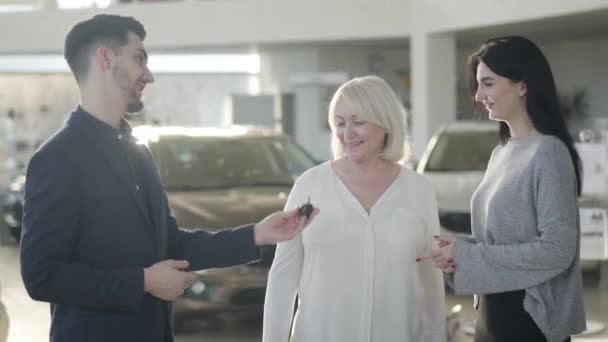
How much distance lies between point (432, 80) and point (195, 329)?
10.6m

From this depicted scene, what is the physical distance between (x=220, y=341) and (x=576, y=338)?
101 inches

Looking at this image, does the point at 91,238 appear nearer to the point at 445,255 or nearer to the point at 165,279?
the point at 165,279

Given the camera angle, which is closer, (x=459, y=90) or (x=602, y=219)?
(x=602, y=219)

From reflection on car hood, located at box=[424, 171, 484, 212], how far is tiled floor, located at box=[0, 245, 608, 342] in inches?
32.1

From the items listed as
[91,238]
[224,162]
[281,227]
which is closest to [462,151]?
[224,162]

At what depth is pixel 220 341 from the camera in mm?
6891

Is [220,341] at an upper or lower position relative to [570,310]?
lower

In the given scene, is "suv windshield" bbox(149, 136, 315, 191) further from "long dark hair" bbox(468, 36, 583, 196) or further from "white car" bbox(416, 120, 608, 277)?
"long dark hair" bbox(468, 36, 583, 196)

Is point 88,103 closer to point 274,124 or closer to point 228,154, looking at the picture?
point 228,154

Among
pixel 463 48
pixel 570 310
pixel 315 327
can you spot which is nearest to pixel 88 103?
pixel 315 327

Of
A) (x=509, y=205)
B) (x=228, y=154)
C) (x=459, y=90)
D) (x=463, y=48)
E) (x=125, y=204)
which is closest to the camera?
(x=125, y=204)

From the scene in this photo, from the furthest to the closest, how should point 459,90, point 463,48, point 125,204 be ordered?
point 459,90 → point 463,48 → point 125,204

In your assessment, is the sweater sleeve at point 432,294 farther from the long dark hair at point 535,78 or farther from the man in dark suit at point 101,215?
the man in dark suit at point 101,215

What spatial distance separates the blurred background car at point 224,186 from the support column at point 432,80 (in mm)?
8628
